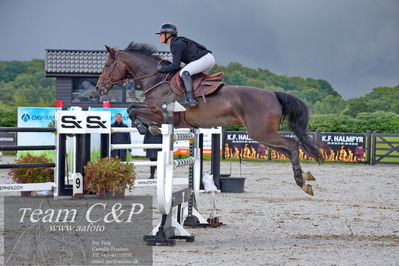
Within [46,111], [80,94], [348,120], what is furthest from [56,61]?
[348,120]

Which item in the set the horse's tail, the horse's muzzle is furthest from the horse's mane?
the horse's tail

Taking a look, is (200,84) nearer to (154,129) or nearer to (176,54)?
(176,54)

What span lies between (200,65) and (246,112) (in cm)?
77

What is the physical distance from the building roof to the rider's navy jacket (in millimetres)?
18159

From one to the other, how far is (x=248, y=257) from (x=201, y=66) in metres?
2.66

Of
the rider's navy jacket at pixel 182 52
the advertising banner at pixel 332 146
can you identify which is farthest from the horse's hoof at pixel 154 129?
the advertising banner at pixel 332 146

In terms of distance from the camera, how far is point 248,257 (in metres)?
5.74

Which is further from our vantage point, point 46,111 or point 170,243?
point 46,111

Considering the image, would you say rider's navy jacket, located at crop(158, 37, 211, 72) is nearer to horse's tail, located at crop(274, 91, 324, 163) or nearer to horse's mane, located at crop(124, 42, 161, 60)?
horse's mane, located at crop(124, 42, 161, 60)

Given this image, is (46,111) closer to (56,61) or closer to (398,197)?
(56,61)

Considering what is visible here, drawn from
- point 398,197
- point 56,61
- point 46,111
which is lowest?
point 398,197

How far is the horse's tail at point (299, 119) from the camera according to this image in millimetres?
7742

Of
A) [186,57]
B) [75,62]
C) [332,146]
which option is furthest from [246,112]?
[75,62]

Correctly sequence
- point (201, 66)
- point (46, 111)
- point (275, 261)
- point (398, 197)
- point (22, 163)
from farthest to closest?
1. point (46, 111)
2. point (398, 197)
3. point (22, 163)
4. point (201, 66)
5. point (275, 261)
